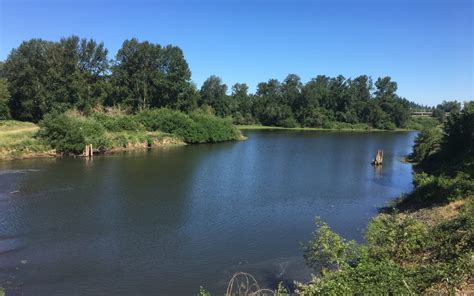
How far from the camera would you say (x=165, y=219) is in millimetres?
26609

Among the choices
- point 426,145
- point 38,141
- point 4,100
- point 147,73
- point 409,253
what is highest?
point 147,73

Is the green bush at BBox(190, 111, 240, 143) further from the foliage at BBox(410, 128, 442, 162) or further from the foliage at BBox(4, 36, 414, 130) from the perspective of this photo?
the foliage at BBox(410, 128, 442, 162)

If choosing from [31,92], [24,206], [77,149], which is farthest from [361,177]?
[31,92]

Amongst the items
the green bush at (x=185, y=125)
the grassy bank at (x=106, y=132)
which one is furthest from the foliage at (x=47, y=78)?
the green bush at (x=185, y=125)

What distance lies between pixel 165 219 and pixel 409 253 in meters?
15.7

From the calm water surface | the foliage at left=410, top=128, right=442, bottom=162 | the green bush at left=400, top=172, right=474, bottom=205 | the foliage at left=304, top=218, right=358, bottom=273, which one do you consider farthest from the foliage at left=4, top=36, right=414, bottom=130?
the foliage at left=304, top=218, right=358, bottom=273

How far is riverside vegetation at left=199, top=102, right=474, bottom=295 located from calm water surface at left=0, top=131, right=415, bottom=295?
303 cm

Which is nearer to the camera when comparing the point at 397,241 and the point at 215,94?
the point at 397,241

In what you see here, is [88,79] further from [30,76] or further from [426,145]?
A: [426,145]

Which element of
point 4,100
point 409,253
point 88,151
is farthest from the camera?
point 4,100

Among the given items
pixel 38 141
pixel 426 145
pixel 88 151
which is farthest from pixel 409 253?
pixel 38 141

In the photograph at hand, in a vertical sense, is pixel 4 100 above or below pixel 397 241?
above

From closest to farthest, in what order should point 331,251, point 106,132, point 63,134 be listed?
point 331,251 < point 63,134 < point 106,132

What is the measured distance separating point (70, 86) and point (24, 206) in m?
51.6
